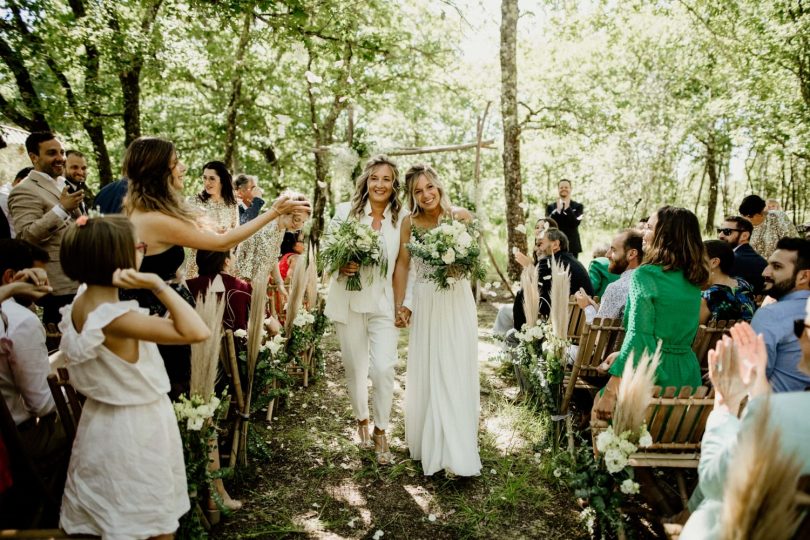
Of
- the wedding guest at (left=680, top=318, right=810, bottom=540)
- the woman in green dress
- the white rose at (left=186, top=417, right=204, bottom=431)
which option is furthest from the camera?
the woman in green dress

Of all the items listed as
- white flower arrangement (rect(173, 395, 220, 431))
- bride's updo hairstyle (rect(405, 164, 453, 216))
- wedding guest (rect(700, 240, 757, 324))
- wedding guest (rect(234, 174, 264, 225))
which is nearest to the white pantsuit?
bride's updo hairstyle (rect(405, 164, 453, 216))

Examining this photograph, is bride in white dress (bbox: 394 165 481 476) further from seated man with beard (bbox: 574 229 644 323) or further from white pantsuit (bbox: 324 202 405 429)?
seated man with beard (bbox: 574 229 644 323)

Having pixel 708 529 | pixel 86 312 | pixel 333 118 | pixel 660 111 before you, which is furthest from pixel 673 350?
pixel 660 111

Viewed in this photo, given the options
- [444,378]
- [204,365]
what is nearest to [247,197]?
[444,378]

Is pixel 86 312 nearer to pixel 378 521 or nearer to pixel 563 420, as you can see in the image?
pixel 378 521

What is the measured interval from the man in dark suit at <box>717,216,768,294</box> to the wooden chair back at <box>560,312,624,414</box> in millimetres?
2333

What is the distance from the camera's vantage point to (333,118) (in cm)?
1553

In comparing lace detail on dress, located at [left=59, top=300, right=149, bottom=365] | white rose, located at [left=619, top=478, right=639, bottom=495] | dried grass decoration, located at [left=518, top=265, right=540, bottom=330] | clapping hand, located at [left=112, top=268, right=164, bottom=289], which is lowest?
white rose, located at [left=619, top=478, right=639, bottom=495]

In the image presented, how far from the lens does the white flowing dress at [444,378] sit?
13.5ft

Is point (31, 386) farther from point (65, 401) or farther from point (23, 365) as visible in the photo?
point (65, 401)

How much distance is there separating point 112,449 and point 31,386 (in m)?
0.92

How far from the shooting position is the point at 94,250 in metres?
2.24

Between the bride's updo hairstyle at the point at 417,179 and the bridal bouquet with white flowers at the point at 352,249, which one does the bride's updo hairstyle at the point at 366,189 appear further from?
the bridal bouquet with white flowers at the point at 352,249

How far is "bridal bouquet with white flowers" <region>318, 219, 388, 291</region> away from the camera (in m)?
4.23
